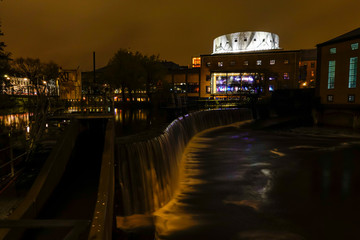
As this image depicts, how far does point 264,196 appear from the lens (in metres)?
9.95

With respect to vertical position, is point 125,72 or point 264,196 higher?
point 125,72

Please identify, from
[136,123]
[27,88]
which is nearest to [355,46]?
[136,123]

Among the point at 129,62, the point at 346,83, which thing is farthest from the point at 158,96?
the point at 346,83

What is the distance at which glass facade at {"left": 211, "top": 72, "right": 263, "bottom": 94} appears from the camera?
49.3 meters

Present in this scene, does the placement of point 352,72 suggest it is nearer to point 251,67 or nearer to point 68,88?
point 68,88

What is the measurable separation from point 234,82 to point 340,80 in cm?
2214

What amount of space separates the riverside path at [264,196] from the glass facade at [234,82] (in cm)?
3284

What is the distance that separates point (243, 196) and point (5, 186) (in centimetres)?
750

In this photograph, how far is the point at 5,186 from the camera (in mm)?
6031

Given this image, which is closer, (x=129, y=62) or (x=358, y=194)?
(x=358, y=194)

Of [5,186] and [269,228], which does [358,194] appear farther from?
[5,186]

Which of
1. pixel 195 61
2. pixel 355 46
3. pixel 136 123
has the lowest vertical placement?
A: pixel 136 123

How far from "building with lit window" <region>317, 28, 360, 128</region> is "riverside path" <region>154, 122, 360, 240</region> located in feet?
49.3

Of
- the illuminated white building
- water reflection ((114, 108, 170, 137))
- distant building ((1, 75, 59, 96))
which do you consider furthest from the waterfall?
the illuminated white building
